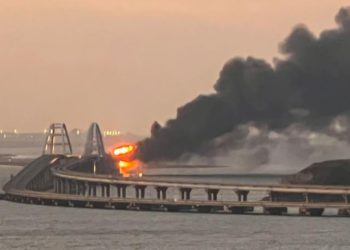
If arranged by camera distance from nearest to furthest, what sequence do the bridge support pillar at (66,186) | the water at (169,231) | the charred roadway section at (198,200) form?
the water at (169,231), the charred roadway section at (198,200), the bridge support pillar at (66,186)

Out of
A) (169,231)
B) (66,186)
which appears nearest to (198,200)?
(169,231)

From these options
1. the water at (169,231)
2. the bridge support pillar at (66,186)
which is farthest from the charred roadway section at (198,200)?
the bridge support pillar at (66,186)

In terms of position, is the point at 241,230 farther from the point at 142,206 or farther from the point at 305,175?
the point at 305,175

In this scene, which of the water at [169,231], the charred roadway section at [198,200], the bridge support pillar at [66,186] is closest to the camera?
the water at [169,231]

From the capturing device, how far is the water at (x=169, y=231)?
102m

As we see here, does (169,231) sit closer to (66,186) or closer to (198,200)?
(198,200)

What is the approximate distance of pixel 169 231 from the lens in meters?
114

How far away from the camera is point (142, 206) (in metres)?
140

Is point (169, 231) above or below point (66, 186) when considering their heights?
below

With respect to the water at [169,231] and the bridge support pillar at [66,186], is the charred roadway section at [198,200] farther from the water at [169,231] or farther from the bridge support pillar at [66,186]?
the bridge support pillar at [66,186]

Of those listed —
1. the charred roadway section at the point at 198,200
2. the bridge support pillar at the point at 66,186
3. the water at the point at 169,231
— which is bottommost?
the water at the point at 169,231

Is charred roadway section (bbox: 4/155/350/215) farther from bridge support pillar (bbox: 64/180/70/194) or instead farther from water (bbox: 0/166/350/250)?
bridge support pillar (bbox: 64/180/70/194)

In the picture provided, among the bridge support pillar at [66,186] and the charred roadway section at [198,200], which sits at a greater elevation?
the bridge support pillar at [66,186]

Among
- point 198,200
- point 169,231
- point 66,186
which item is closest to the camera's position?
point 169,231
